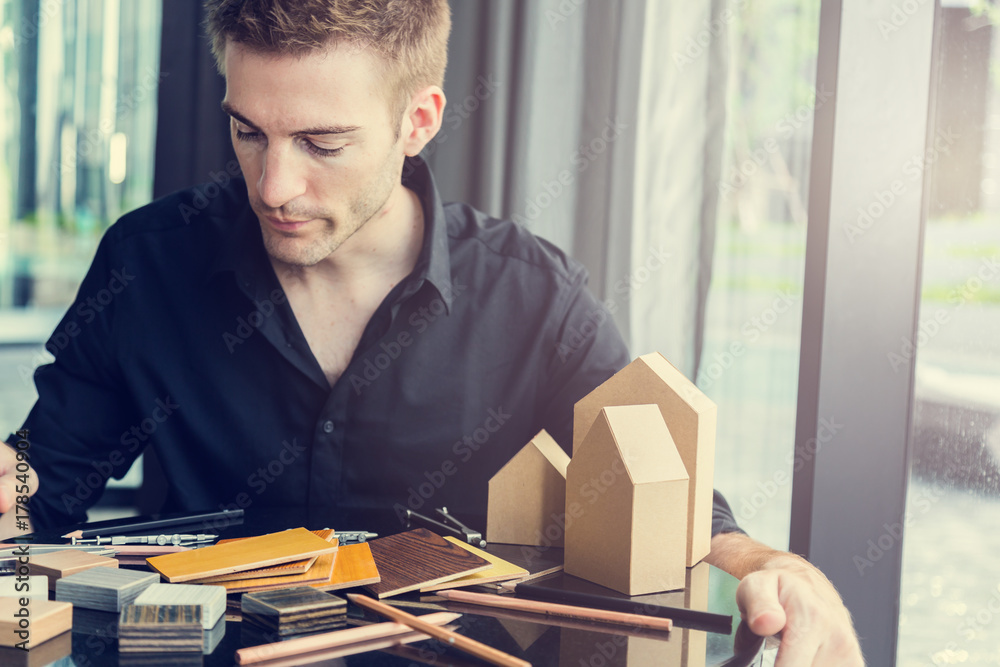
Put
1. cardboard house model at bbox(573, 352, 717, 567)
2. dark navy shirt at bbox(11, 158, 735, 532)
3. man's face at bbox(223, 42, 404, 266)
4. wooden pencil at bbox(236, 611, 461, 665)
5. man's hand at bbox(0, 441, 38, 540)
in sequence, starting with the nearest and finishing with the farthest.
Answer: wooden pencil at bbox(236, 611, 461, 665), cardboard house model at bbox(573, 352, 717, 567), man's hand at bbox(0, 441, 38, 540), man's face at bbox(223, 42, 404, 266), dark navy shirt at bbox(11, 158, 735, 532)

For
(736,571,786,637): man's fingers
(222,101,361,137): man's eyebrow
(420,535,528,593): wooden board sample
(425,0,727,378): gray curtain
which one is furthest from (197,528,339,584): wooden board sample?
(425,0,727,378): gray curtain

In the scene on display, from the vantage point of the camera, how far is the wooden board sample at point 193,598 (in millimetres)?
592

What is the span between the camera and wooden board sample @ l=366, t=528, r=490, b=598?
0.70m

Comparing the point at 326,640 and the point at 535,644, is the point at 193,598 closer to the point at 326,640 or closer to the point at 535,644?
the point at 326,640

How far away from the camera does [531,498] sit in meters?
0.86

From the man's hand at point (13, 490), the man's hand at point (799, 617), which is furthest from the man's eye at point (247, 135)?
the man's hand at point (799, 617)

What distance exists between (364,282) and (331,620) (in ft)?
2.44

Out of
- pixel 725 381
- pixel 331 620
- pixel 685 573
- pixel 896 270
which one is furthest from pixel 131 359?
pixel 896 270

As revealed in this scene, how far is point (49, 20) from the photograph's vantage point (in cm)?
222

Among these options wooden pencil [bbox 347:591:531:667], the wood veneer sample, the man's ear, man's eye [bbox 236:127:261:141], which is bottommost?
the wood veneer sample

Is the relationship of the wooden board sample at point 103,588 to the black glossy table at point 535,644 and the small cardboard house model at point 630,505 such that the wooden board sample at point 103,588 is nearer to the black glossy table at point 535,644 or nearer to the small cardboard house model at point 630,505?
the black glossy table at point 535,644

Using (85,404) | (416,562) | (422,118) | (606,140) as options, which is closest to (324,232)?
(422,118)

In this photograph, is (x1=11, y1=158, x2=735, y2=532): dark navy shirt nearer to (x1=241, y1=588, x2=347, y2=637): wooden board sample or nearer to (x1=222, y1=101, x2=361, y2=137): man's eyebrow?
(x1=222, y1=101, x2=361, y2=137): man's eyebrow

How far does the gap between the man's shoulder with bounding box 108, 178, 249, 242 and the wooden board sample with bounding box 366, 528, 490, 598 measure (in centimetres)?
71
